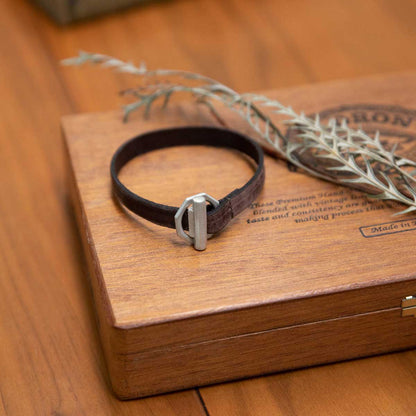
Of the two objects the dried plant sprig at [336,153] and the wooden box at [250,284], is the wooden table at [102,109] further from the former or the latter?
the dried plant sprig at [336,153]

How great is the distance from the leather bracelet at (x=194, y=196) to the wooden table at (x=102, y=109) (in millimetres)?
123

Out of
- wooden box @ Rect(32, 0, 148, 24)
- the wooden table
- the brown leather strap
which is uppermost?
the brown leather strap

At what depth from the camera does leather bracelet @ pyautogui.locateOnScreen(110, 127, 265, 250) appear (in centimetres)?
58

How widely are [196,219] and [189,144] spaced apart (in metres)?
0.20

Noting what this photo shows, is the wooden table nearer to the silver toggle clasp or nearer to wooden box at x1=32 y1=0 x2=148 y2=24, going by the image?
wooden box at x1=32 y1=0 x2=148 y2=24

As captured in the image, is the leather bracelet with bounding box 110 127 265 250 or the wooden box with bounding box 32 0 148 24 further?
the wooden box with bounding box 32 0 148 24

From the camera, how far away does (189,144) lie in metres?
0.76

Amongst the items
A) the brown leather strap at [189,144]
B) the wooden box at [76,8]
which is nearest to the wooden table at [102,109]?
the wooden box at [76,8]

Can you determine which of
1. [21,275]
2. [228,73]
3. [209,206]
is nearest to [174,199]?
[209,206]

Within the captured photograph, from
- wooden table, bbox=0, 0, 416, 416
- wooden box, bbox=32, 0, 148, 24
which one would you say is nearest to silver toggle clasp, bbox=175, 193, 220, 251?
wooden table, bbox=0, 0, 416, 416

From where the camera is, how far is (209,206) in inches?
24.1

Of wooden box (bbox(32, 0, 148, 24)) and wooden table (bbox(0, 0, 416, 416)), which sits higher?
wooden box (bbox(32, 0, 148, 24))

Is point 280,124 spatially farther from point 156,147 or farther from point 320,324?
point 320,324

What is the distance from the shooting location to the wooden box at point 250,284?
0.54 meters
